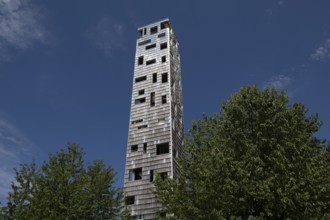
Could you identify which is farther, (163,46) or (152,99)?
(163,46)

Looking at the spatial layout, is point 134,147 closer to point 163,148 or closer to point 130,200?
point 163,148

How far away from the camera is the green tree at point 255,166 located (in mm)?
18141

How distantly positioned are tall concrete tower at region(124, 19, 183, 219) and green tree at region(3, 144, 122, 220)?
6.11 metres

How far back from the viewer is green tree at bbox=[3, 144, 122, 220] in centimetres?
2309

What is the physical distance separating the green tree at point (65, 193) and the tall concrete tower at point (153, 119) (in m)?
6.11

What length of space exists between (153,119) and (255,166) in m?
21.2

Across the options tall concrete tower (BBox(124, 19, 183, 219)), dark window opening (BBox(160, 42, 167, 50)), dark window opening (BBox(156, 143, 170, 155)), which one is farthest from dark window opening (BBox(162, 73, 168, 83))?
dark window opening (BBox(156, 143, 170, 155))

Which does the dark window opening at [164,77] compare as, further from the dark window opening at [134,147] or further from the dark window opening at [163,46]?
the dark window opening at [134,147]

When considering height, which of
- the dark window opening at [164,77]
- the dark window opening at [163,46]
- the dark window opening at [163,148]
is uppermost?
the dark window opening at [163,46]

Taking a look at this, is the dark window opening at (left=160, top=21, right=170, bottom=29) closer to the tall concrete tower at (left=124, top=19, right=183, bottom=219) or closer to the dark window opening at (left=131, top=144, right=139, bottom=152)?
the tall concrete tower at (left=124, top=19, right=183, bottom=219)

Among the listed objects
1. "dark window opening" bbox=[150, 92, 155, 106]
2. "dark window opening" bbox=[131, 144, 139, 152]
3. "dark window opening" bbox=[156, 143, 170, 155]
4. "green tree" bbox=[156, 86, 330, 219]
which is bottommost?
"green tree" bbox=[156, 86, 330, 219]

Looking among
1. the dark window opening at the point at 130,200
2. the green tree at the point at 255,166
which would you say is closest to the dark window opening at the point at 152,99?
the dark window opening at the point at 130,200

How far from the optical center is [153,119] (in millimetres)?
38875

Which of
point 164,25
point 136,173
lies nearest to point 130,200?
point 136,173
